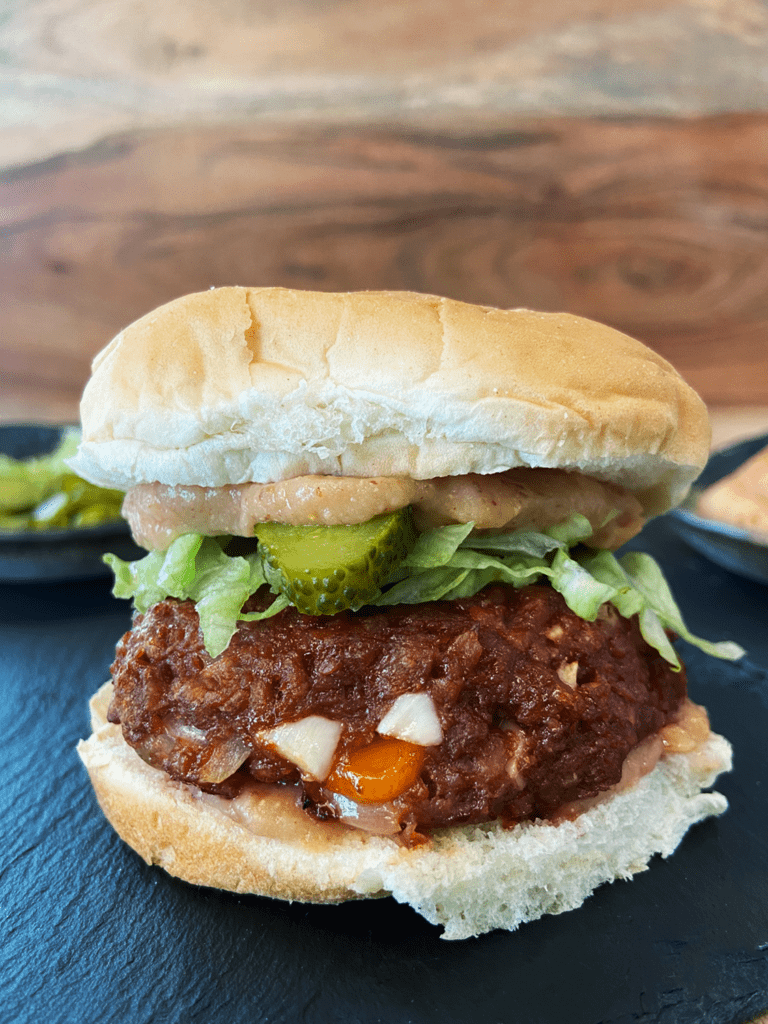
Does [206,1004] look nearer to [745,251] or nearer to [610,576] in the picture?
[610,576]

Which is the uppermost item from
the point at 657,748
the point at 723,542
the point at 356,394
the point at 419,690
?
the point at 356,394

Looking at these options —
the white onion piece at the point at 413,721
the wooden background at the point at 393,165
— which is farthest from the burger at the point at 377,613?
the wooden background at the point at 393,165

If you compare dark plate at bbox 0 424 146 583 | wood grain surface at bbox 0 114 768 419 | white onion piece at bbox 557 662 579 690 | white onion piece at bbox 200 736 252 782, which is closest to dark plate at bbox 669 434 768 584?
white onion piece at bbox 557 662 579 690

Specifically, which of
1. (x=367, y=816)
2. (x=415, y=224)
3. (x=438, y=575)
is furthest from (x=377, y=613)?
(x=415, y=224)

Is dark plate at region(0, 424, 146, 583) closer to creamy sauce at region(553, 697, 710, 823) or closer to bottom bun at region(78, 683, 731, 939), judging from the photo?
bottom bun at region(78, 683, 731, 939)

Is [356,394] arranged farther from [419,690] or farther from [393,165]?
[393,165]

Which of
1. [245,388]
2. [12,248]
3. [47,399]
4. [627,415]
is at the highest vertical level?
[245,388]

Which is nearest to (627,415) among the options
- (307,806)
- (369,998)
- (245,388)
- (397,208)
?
(245,388)

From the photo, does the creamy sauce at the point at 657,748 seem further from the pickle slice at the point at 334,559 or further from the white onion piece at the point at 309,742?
the pickle slice at the point at 334,559
